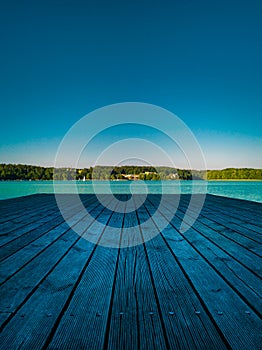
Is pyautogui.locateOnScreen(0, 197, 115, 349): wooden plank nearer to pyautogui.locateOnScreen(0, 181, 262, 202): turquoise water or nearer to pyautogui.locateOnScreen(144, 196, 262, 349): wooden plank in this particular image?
pyautogui.locateOnScreen(144, 196, 262, 349): wooden plank

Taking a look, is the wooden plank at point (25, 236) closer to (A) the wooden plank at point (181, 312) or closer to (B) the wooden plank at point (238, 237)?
(A) the wooden plank at point (181, 312)

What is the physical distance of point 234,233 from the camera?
8.45 feet

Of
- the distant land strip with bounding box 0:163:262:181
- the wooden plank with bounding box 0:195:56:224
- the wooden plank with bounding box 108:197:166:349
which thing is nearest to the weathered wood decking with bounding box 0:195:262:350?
the wooden plank with bounding box 108:197:166:349

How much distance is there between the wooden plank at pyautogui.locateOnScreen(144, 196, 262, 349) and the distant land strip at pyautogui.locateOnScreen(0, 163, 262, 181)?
10.3 m

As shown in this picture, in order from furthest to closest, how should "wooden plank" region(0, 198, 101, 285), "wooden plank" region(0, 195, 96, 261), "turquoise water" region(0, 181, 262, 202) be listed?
"turquoise water" region(0, 181, 262, 202)
"wooden plank" region(0, 195, 96, 261)
"wooden plank" region(0, 198, 101, 285)

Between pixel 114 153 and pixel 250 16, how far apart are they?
765 cm

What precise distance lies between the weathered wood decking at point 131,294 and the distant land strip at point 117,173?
32.5ft

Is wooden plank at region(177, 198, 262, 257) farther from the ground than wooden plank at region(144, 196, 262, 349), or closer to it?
closer to it

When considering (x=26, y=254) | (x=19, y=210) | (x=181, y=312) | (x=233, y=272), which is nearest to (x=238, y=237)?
(x=233, y=272)

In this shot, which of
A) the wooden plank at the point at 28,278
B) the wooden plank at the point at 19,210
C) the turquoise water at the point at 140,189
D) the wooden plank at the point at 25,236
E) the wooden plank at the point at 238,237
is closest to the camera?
the wooden plank at the point at 28,278

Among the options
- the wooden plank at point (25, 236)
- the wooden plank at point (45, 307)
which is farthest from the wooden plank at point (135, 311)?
the wooden plank at point (25, 236)

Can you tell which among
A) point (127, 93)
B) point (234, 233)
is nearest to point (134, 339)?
point (234, 233)

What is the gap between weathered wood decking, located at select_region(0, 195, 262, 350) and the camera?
0.86 metres

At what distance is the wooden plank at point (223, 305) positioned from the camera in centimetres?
87
